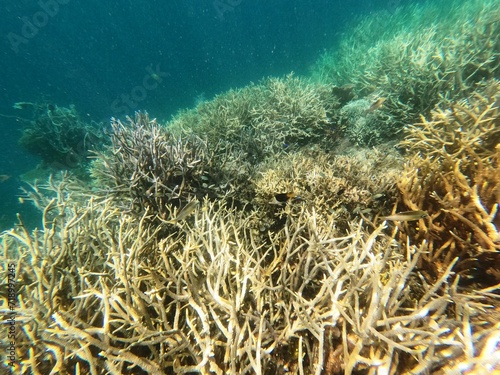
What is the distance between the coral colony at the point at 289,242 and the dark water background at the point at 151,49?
69.0 ft

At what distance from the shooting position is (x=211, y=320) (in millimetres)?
1760

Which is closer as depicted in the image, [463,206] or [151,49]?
[463,206]

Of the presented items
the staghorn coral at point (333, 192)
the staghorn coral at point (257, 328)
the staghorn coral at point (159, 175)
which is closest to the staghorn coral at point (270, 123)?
the staghorn coral at point (159, 175)

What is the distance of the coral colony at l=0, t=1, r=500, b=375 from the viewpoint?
58.7 inches

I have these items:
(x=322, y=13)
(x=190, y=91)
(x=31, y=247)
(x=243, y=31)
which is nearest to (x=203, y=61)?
(x=190, y=91)

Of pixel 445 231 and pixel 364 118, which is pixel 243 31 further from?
pixel 445 231

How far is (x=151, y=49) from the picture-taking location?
4219 centimetres

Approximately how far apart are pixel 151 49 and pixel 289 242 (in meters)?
50.3

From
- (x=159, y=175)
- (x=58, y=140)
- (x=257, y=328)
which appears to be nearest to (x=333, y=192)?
(x=257, y=328)

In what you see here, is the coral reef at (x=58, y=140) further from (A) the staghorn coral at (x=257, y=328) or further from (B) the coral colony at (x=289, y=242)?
(A) the staghorn coral at (x=257, y=328)

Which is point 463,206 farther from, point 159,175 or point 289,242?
point 159,175

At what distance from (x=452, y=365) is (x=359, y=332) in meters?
0.50

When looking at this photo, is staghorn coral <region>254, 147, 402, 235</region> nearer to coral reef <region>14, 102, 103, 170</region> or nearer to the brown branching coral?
the brown branching coral

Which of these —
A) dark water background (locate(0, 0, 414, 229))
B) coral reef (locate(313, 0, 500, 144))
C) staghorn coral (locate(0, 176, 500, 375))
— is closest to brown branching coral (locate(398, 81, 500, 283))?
staghorn coral (locate(0, 176, 500, 375))
